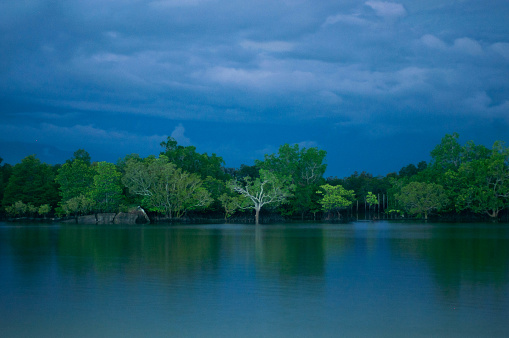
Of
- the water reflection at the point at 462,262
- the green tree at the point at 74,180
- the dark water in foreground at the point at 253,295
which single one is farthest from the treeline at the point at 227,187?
the dark water in foreground at the point at 253,295

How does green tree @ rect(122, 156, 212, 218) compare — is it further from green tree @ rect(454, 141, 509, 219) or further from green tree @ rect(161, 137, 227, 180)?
green tree @ rect(454, 141, 509, 219)

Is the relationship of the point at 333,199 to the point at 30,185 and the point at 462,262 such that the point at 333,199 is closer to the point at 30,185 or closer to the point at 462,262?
the point at 30,185

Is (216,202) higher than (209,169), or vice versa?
(209,169)

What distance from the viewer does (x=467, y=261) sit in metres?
17.0

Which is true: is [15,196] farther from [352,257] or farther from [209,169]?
[352,257]

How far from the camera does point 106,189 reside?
53.3 m

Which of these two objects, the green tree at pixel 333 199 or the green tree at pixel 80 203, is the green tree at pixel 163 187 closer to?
the green tree at pixel 80 203

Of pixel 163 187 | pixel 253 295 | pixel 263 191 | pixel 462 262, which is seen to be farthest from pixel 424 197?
pixel 253 295

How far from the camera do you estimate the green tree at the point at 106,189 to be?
53.6 m

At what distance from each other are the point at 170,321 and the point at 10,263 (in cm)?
1068

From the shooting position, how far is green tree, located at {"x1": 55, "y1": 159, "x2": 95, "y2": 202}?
56188 millimetres

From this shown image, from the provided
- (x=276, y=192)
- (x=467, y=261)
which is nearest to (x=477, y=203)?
(x=276, y=192)

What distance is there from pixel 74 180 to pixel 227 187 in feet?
Answer: 61.1

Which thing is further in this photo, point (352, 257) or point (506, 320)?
point (352, 257)
